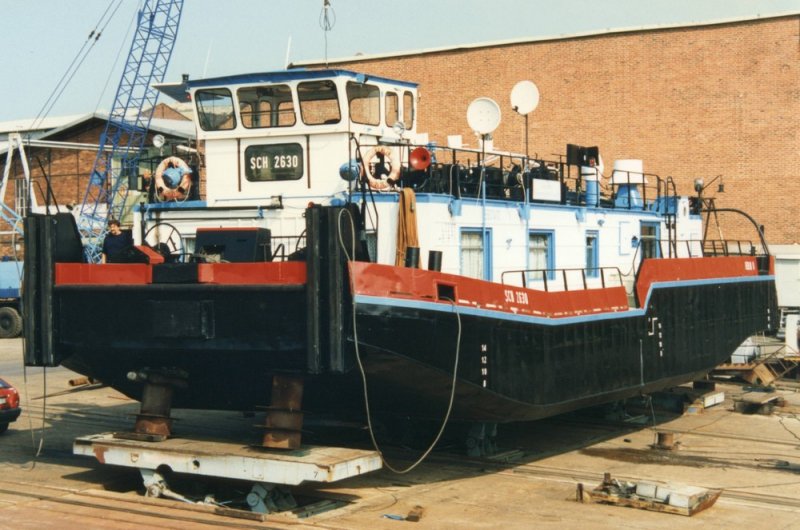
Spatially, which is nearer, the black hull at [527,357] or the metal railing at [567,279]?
the black hull at [527,357]

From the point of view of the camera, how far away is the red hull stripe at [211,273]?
11.2m

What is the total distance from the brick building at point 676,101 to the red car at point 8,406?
2229 cm

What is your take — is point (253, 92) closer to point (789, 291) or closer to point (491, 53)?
point (789, 291)

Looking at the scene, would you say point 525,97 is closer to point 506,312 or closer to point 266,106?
point 266,106

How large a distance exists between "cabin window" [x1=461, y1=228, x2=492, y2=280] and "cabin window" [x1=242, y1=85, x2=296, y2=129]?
2.62 m

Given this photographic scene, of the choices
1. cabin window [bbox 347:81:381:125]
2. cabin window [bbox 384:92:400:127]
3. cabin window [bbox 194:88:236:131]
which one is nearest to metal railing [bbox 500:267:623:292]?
cabin window [bbox 384:92:400:127]

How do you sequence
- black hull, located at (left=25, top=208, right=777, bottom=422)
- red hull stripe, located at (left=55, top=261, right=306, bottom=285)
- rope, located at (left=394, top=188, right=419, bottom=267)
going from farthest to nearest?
rope, located at (left=394, top=188, right=419, bottom=267) → red hull stripe, located at (left=55, top=261, right=306, bottom=285) → black hull, located at (left=25, top=208, right=777, bottom=422)

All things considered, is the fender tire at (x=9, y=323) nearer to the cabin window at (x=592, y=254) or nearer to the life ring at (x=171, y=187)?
the life ring at (x=171, y=187)

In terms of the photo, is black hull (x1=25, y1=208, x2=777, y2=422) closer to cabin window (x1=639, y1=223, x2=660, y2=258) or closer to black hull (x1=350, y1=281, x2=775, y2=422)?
black hull (x1=350, y1=281, x2=775, y2=422)

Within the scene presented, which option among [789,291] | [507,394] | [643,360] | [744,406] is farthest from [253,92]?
[789,291]

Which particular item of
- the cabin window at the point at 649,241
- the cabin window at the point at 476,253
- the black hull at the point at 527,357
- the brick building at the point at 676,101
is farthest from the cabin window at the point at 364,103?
the brick building at the point at 676,101

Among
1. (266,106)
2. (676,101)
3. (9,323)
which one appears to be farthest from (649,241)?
(9,323)

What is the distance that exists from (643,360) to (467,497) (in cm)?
450

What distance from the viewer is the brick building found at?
107ft
